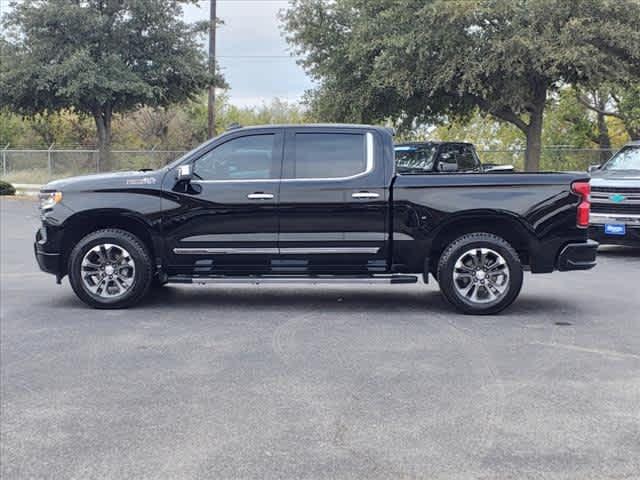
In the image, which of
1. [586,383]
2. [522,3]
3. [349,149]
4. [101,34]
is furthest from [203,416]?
[101,34]

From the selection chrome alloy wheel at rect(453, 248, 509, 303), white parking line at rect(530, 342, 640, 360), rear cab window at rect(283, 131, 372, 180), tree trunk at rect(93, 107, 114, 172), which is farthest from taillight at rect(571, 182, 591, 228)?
tree trunk at rect(93, 107, 114, 172)

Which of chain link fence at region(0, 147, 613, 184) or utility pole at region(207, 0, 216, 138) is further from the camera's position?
chain link fence at region(0, 147, 613, 184)

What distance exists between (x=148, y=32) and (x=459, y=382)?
81.0 feet

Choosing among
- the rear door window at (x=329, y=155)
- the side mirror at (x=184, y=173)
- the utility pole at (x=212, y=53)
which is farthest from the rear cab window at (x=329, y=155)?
the utility pole at (x=212, y=53)

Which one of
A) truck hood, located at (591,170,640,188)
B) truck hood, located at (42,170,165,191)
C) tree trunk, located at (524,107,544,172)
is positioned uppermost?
tree trunk, located at (524,107,544,172)

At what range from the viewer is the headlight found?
807 cm

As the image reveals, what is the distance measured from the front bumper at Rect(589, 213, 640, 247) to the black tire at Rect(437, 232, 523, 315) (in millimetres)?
4886

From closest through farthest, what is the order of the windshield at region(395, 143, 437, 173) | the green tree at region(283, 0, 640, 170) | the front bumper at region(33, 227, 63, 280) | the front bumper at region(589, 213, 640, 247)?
1. the front bumper at region(33, 227, 63, 280)
2. the front bumper at region(589, 213, 640, 247)
3. the windshield at region(395, 143, 437, 173)
4. the green tree at region(283, 0, 640, 170)

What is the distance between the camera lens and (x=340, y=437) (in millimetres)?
4418

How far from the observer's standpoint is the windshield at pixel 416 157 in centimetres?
1527

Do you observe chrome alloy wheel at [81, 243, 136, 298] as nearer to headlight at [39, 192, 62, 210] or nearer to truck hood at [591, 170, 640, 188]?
headlight at [39, 192, 62, 210]

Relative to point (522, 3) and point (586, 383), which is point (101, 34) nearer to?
point (522, 3)

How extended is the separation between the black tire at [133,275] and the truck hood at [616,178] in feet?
25.1

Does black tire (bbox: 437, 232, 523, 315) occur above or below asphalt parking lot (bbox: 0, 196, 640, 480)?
above
